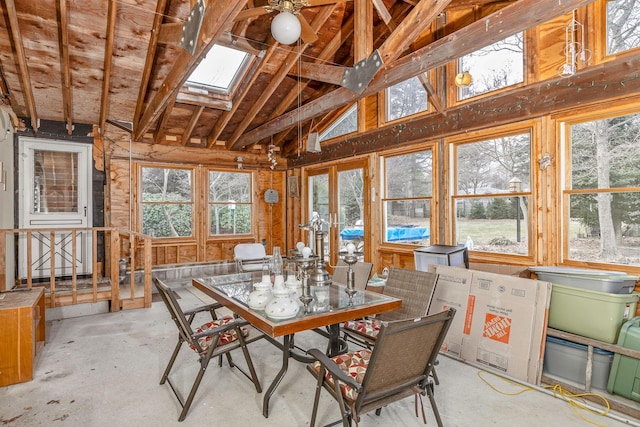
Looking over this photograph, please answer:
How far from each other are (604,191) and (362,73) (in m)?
2.63

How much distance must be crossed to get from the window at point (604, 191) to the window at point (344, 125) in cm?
336

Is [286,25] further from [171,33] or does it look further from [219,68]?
[219,68]

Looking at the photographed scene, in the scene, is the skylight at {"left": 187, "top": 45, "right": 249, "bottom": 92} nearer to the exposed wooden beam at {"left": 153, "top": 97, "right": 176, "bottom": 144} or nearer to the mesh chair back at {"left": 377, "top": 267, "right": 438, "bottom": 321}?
the exposed wooden beam at {"left": 153, "top": 97, "right": 176, "bottom": 144}

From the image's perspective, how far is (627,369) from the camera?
2.48m

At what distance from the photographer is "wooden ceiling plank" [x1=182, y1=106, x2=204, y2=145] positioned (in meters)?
5.83

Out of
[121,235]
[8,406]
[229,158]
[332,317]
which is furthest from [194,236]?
[332,317]

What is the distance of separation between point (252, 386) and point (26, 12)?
171 inches

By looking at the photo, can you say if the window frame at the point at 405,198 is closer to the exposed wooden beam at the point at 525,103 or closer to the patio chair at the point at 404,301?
the exposed wooden beam at the point at 525,103

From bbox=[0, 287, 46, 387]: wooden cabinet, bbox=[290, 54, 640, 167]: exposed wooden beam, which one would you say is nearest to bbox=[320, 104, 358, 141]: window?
bbox=[290, 54, 640, 167]: exposed wooden beam

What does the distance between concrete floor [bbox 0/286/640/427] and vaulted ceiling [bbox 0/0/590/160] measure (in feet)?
9.44

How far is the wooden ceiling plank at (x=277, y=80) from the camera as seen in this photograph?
14.2 feet

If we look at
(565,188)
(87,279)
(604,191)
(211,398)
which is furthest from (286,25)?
(87,279)

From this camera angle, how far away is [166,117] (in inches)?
229

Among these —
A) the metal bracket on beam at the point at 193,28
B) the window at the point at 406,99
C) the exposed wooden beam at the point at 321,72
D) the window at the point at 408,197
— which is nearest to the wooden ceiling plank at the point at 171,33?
the metal bracket on beam at the point at 193,28
